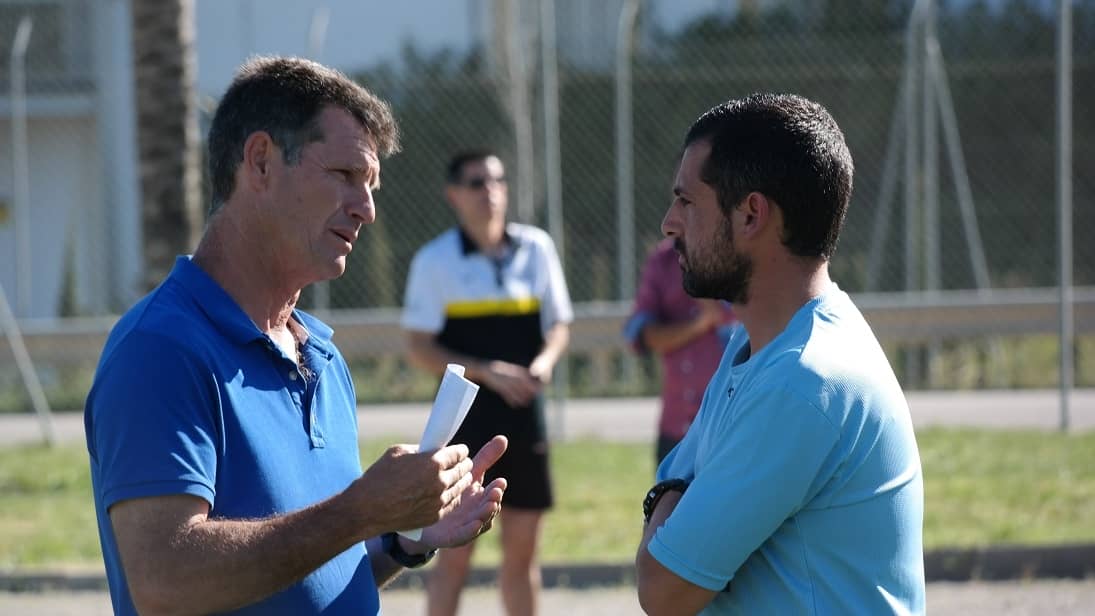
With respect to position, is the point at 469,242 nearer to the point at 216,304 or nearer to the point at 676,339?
the point at 676,339

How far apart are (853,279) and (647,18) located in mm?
3966

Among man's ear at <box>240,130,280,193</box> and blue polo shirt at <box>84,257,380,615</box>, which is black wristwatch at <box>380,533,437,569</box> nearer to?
blue polo shirt at <box>84,257,380,615</box>

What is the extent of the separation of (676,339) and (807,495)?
3.78 meters

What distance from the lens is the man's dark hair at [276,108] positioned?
2703 mm

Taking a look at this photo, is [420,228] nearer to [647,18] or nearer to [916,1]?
[647,18]

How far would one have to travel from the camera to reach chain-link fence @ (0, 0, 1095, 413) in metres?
13.4

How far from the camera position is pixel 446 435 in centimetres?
266

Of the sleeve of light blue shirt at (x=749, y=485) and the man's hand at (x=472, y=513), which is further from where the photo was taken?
the man's hand at (x=472, y=513)

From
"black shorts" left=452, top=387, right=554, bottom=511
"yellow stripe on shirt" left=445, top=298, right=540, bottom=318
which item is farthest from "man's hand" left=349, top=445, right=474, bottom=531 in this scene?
"yellow stripe on shirt" left=445, top=298, right=540, bottom=318

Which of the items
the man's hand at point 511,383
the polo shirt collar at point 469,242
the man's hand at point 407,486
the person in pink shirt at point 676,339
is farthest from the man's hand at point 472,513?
the polo shirt collar at point 469,242

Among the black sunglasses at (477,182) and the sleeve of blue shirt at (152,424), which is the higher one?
the black sunglasses at (477,182)

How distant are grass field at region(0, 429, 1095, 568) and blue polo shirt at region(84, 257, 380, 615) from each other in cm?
499

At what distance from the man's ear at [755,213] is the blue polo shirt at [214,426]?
95 cm

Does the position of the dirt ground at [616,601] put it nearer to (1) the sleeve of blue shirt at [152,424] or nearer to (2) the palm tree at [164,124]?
(2) the palm tree at [164,124]
